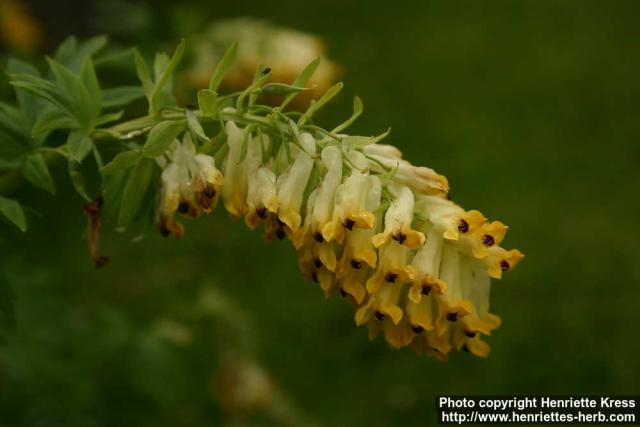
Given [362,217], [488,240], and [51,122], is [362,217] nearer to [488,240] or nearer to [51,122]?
[488,240]

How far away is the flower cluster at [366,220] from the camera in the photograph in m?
1.48

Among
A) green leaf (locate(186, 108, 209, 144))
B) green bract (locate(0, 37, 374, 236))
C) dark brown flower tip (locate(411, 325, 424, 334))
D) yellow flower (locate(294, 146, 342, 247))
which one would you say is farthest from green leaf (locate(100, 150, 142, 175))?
dark brown flower tip (locate(411, 325, 424, 334))

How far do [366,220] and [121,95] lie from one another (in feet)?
2.68

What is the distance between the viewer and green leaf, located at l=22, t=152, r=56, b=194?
170 cm

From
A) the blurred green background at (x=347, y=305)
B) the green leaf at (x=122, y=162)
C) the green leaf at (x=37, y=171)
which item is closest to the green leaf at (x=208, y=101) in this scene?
the green leaf at (x=122, y=162)

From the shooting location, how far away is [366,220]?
1.44 metres

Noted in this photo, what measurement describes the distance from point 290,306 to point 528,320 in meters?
1.09

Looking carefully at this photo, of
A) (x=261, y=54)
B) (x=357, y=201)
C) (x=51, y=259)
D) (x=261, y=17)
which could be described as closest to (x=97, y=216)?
(x=357, y=201)

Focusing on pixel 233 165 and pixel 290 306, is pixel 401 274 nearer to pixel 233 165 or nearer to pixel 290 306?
pixel 233 165

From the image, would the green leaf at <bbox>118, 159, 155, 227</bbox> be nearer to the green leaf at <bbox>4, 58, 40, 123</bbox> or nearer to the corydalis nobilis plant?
the corydalis nobilis plant

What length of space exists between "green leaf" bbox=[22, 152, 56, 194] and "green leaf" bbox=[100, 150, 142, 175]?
0.66 ft

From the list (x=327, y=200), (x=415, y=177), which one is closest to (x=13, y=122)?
(x=327, y=200)

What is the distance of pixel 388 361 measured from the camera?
3.72 m

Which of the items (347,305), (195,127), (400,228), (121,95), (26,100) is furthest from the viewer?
(347,305)
